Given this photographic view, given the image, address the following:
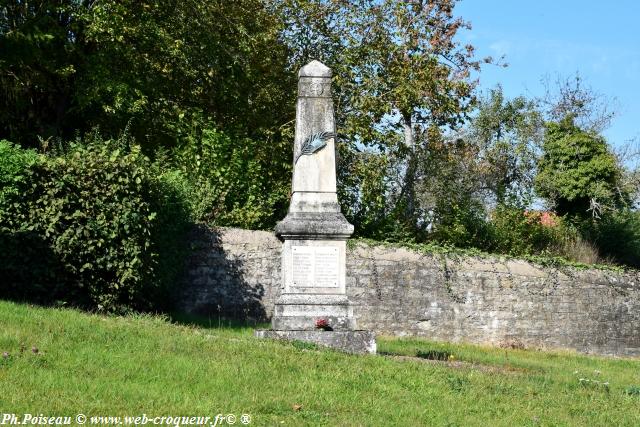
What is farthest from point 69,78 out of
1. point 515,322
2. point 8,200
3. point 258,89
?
point 515,322

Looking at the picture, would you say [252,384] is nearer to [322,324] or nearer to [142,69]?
[322,324]

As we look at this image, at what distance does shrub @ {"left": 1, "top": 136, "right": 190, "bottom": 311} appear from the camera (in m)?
13.8

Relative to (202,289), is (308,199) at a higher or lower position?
higher

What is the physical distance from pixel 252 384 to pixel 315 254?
3.88 meters

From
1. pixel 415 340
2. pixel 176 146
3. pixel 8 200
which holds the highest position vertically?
pixel 176 146

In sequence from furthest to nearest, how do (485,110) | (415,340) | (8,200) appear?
(485,110) < (415,340) < (8,200)

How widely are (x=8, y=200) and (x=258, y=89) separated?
34.7 feet

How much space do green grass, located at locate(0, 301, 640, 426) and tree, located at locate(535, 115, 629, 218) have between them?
1710 cm

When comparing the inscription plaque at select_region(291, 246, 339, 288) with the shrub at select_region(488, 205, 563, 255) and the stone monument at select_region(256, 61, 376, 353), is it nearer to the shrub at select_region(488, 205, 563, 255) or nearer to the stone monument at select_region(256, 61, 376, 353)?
the stone monument at select_region(256, 61, 376, 353)

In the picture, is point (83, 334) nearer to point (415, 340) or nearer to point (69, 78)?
point (415, 340)

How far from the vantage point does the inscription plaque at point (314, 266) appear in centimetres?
1181

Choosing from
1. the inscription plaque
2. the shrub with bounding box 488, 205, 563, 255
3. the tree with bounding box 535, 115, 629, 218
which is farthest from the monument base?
the tree with bounding box 535, 115, 629, 218

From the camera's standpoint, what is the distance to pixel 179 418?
6.75 meters

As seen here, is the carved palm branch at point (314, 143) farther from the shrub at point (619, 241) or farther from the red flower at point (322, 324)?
the shrub at point (619, 241)
